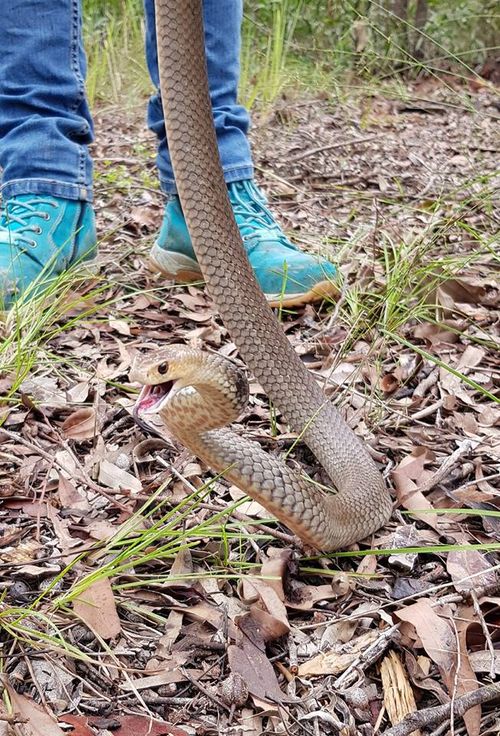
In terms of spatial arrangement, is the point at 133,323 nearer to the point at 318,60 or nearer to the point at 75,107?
the point at 75,107

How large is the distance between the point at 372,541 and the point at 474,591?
259 mm

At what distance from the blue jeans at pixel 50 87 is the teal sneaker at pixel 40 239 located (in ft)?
0.14

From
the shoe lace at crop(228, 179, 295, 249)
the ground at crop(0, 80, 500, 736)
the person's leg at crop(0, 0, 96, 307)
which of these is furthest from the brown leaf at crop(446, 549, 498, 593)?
the person's leg at crop(0, 0, 96, 307)

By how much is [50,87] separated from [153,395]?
1.48m

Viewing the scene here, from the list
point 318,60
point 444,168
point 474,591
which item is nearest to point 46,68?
point 474,591

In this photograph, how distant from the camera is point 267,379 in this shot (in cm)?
176

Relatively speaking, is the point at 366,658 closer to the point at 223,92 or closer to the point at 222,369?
the point at 222,369

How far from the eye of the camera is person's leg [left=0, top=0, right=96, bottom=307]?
101 inches

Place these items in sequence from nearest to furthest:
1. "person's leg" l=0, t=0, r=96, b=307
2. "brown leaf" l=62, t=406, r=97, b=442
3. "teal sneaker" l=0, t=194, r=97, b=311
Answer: "brown leaf" l=62, t=406, r=97, b=442 < "teal sneaker" l=0, t=194, r=97, b=311 < "person's leg" l=0, t=0, r=96, b=307

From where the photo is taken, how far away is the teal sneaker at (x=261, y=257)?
8.50 ft

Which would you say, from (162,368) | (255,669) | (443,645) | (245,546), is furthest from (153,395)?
(443,645)

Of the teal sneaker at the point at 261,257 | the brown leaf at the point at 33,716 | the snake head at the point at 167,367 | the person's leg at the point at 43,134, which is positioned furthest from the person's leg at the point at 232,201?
the brown leaf at the point at 33,716

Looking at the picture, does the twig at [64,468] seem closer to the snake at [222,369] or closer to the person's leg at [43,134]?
the snake at [222,369]

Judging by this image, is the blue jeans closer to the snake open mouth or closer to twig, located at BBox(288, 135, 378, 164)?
the snake open mouth
